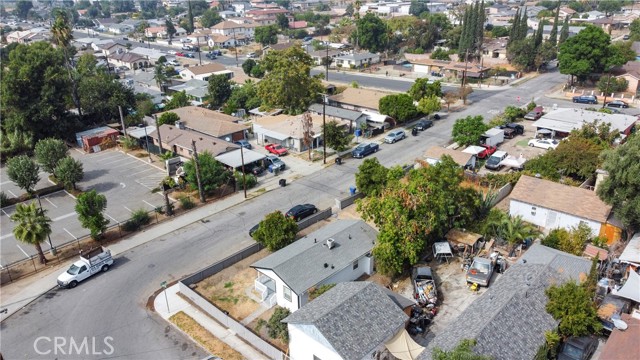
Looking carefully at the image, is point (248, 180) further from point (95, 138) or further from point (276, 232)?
point (95, 138)

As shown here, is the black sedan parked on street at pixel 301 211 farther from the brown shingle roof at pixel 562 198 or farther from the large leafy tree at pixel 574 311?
the large leafy tree at pixel 574 311

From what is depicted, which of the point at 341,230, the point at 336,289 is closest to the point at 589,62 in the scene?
the point at 341,230

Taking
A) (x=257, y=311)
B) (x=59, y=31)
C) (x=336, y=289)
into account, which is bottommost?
(x=257, y=311)

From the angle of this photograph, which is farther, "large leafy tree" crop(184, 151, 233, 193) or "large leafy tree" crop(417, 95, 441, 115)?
"large leafy tree" crop(417, 95, 441, 115)

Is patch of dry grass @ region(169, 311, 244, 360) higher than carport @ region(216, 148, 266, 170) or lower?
lower

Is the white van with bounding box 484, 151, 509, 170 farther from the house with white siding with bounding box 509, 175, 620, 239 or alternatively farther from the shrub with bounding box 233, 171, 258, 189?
the shrub with bounding box 233, 171, 258, 189

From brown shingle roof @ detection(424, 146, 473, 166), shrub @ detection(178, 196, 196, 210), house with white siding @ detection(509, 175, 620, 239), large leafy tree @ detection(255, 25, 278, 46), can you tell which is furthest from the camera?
large leafy tree @ detection(255, 25, 278, 46)

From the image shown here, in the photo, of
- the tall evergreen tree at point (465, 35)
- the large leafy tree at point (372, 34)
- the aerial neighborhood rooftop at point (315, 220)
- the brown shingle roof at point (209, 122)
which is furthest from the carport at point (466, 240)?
the large leafy tree at point (372, 34)

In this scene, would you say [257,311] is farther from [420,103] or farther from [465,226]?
[420,103]

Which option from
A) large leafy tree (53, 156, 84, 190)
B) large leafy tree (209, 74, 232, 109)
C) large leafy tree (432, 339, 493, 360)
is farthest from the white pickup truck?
large leafy tree (209, 74, 232, 109)
